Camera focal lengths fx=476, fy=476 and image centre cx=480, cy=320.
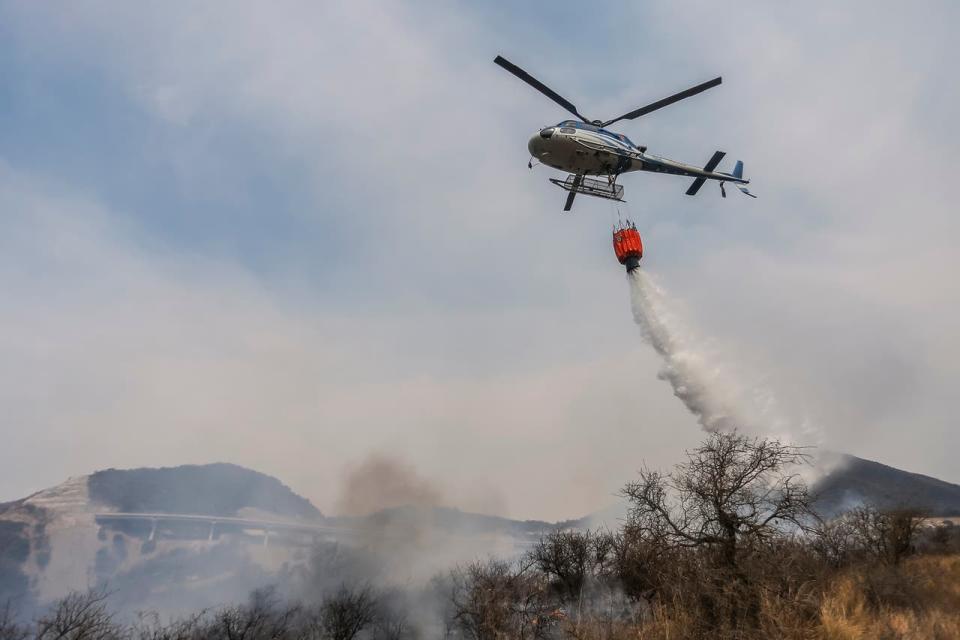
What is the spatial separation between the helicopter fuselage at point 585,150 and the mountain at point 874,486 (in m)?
117

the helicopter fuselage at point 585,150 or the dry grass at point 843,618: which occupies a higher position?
the helicopter fuselage at point 585,150

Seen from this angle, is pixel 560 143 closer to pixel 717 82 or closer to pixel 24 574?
pixel 717 82

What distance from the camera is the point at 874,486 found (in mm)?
133125

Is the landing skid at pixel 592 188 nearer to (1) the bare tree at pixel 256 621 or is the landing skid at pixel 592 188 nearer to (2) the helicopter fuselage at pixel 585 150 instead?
(2) the helicopter fuselage at pixel 585 150

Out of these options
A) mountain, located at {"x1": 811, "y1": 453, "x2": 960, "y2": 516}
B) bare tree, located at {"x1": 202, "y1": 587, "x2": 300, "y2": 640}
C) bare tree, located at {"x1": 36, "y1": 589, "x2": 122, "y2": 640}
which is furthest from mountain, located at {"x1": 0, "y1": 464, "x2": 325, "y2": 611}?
mountain, located at {"x1": 811, "y1": 453, "x2": 960, "y2": 516}

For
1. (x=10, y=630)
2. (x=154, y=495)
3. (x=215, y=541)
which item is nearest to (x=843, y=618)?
(x=10, y=630)

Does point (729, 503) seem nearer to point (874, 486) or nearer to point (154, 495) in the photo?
point (874, 486)

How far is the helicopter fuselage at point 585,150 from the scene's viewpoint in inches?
1073

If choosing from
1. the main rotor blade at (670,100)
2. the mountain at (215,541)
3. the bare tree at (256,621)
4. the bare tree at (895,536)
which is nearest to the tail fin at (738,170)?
the main rotor blade at (670,100)

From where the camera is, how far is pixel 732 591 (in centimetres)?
1177

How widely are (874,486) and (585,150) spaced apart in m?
159

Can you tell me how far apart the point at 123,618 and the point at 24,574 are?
56.4 metres

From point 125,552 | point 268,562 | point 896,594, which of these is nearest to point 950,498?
point 896,594

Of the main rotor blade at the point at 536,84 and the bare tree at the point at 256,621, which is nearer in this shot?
the main rotor blade at the point at 536,84
